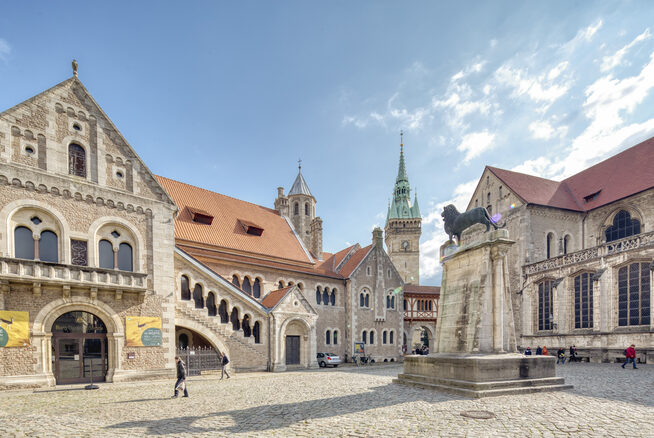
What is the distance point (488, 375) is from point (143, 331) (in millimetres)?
15624

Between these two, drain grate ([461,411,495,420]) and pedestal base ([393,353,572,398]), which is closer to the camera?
drain grate ([461,411,495,420])

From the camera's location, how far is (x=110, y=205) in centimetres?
1842

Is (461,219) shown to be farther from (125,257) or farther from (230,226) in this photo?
(230,226)

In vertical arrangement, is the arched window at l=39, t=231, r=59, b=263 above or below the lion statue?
below

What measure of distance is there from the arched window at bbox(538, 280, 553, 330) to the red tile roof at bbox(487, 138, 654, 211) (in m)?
Result: 7.78

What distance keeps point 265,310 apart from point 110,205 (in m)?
10.9

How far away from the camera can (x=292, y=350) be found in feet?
86.3

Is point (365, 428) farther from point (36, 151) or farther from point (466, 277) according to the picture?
A: point (36, 151)

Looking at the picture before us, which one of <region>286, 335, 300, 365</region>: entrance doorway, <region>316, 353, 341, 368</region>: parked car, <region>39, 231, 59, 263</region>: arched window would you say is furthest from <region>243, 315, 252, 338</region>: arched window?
<region>39, 231, 59, 263</region>: arched window

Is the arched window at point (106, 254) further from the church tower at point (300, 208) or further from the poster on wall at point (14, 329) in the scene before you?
the church tower at point (300, 208)

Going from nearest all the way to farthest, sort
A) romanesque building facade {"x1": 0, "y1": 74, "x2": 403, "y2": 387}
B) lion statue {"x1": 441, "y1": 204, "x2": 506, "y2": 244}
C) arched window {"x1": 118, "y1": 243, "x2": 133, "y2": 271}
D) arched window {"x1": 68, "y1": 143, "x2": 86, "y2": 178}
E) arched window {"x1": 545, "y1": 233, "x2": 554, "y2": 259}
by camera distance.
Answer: lion statue {"x1": 441, "y1": 204, "x2": 506, "y2": 244}, romanesque building facade {"x1": 0, "y1": 74, "x2": 403, "y2": 387}, arched window {"x1": 68, "y1": 143, "x2": 86, "y2": 178}, arched window {"x1": 118, "y1": 243, "x2": 133, "y2": 271}, arched window {"x1": 545, "y1": 233, "x2": 554, "y2": 259}

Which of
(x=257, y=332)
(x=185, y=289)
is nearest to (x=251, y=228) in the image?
(x=185, y=289)

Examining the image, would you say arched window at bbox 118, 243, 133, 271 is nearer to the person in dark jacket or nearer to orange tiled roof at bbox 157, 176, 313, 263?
orange tiled roof at bbox 157, 176, 313, 263

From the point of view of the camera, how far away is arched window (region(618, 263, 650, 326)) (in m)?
24.8
